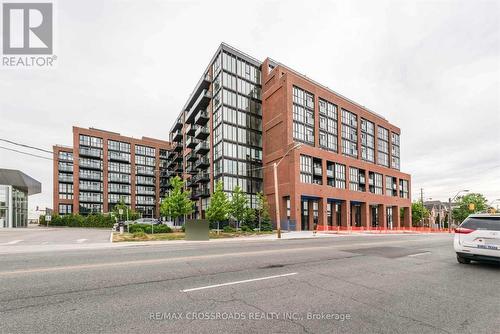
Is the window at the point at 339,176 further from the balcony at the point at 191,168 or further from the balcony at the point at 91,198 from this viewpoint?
the balcony at the point at 91,198

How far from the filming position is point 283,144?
47.2 m

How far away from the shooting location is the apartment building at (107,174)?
78125 mm

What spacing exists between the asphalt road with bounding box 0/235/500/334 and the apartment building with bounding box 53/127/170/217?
221 feet

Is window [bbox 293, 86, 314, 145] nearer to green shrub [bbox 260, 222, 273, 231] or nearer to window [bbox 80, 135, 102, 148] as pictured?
green shrub [bbox 260, 222, 273, 231]

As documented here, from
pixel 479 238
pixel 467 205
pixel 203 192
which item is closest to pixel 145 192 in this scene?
pixel 203 192

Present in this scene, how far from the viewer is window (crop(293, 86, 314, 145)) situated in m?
49.5

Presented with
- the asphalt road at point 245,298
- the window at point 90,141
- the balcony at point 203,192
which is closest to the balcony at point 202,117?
the balcony at point 203,192

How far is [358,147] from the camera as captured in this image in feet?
205

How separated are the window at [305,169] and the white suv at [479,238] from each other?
3605 centimetres

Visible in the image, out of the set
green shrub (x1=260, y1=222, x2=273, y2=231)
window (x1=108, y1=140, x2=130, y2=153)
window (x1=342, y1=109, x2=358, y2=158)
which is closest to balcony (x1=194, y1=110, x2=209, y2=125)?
green shrub (x1=260, y1=222, x2=273, y2=231)

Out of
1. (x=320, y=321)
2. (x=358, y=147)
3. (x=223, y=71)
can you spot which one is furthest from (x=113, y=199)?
(x=320, y=321)

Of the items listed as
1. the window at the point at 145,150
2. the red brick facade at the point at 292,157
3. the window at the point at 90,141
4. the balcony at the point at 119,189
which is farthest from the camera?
the window at the point at 145,150

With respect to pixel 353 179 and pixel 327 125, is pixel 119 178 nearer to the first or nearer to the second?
pixel 327 125

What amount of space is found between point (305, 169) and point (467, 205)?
85356mm
